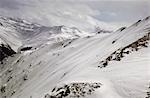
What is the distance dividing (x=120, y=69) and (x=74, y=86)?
529 centimetres

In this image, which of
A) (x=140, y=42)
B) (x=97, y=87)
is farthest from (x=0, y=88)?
(x=97, y=87)

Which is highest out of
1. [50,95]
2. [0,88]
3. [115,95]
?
[115,95]

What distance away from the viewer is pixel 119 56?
3050cm

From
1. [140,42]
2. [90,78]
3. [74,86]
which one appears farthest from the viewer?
[140,42]

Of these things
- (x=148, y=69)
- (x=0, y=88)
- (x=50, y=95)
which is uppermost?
(x=148, y=69)

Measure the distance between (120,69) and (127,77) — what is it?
2.93 metres

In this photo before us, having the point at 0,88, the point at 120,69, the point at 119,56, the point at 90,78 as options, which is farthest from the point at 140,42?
the point at 0,88

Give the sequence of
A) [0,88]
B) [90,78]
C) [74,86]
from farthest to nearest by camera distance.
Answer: [0,88]
[90,78]
[74,86]

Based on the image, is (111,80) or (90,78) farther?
(90,78)

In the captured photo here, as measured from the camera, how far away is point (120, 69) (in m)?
25.8

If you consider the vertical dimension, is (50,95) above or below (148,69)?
below

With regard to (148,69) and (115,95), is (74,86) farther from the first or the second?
(148,69)

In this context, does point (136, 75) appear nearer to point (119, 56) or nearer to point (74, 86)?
point (74, 86)

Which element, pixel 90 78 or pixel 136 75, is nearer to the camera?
pixel 136 75
